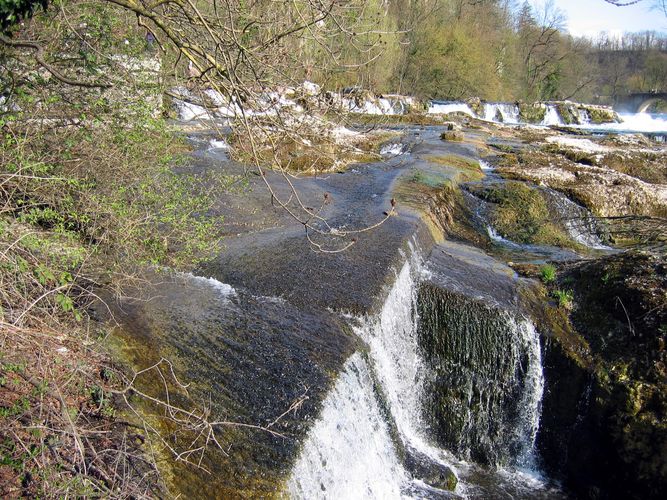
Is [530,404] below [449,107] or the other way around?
below

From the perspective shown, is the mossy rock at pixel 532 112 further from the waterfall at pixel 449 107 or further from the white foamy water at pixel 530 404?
the white foamy water at pixel 530 404

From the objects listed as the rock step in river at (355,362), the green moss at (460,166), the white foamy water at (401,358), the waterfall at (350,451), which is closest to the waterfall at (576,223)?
the green moss at (460,166)

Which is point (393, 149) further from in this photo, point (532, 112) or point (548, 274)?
point (532, 112)

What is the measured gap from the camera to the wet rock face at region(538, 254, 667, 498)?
4973 millimetres

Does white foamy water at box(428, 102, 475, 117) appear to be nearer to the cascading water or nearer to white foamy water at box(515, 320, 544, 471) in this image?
the cascading water

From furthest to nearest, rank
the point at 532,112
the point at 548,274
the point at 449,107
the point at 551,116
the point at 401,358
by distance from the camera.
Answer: the point at 551,116 → the point at 532,112 → the point at 449,107 → the point at 548,274 → the point at 401,358

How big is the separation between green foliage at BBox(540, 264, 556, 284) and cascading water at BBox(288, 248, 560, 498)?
101 cm

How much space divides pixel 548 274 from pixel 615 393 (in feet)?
5.91

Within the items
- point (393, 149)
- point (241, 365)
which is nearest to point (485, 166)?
point (393, 149)

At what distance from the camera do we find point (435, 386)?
19.4 ft

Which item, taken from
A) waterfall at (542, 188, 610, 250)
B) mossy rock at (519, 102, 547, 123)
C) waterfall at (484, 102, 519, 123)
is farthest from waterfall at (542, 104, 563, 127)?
waterfall at (542, 188, 610, 250)

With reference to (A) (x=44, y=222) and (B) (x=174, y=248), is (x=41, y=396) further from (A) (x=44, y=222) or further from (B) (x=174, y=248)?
(B) (x=174, y=248)

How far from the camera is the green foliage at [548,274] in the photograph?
6.61 m

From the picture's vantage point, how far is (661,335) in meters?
5.29
